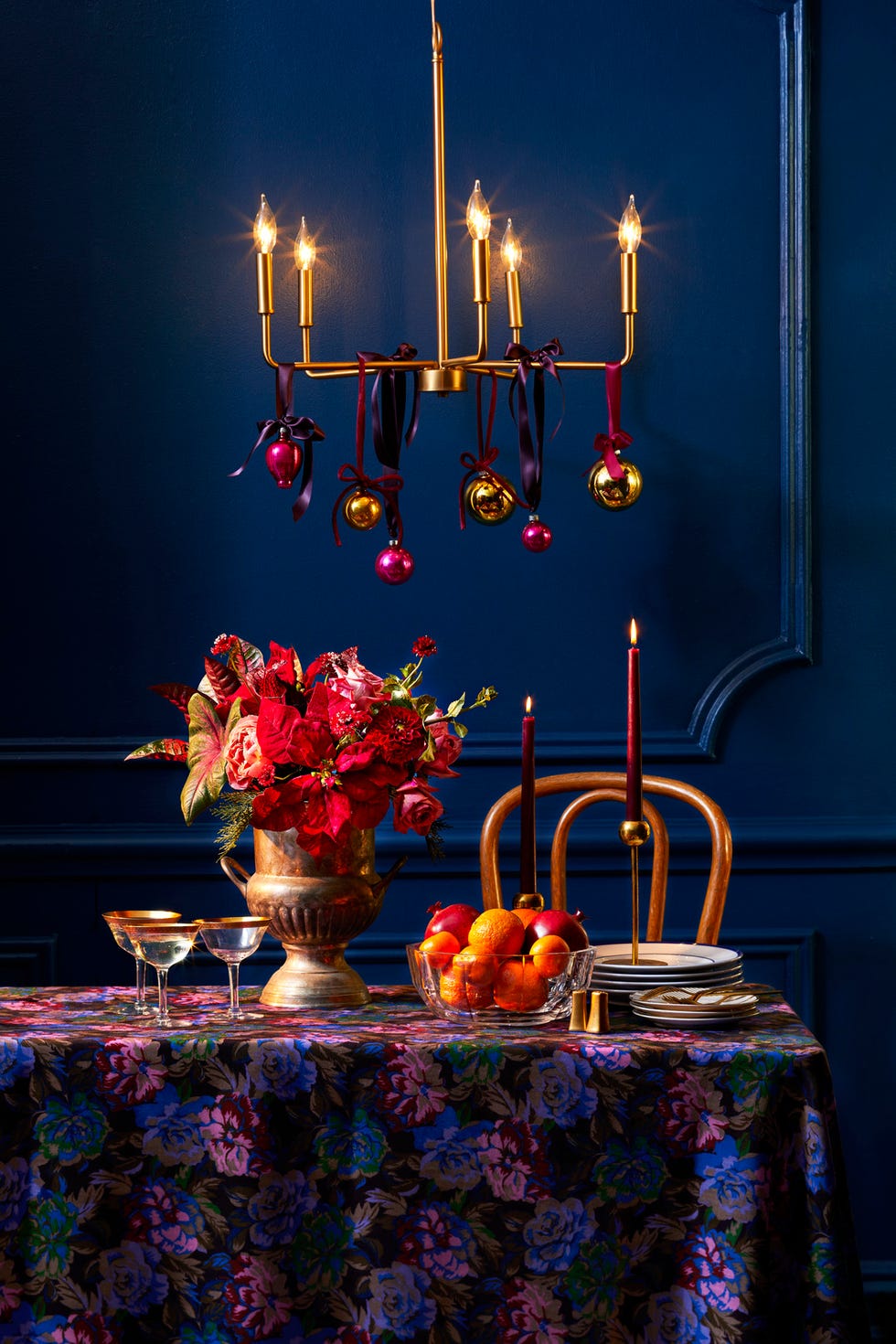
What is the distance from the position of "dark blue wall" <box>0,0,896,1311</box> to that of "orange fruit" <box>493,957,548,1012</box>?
1015 mm

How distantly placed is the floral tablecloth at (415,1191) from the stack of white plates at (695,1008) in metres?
0.09

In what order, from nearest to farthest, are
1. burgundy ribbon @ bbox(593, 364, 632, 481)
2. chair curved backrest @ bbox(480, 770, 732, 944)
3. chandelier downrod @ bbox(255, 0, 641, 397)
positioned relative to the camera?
chair curved backrest @ bbox(480, 770, 732, 944), chandelier downrod @ bbox(255, 0, 641, 397), burgundy ribbon @ bbox(593, 364, 632, 481)

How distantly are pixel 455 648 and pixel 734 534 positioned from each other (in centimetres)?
54

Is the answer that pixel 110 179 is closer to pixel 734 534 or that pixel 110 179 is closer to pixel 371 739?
pixel 734 534

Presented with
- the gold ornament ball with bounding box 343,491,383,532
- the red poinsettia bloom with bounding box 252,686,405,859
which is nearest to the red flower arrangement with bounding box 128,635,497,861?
the red poinsettia bloom with bounding box 252,686,405,859

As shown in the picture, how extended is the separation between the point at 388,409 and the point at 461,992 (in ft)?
3.65

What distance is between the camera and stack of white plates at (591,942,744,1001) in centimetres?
163

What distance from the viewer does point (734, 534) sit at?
2.54 m

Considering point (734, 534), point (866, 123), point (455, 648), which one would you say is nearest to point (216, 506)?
point (455, 648)

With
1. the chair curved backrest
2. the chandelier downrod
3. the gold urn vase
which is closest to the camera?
the gold urn vase

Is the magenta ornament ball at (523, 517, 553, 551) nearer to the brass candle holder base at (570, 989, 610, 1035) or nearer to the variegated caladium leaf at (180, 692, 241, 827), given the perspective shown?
the variegated caladium leaf at (180, 692, 241, 827)

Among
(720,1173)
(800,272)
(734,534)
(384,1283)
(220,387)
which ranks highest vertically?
(800,272)

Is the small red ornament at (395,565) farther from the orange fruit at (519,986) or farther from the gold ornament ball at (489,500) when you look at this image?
the orange fruit at (519,986)

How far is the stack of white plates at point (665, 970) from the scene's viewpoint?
163cm
